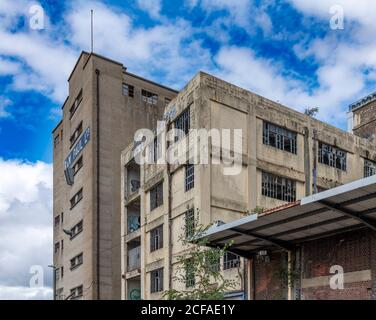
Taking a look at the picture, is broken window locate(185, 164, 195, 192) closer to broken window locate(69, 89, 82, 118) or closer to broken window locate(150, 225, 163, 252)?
broken window locate(150, 225, 163, 252)

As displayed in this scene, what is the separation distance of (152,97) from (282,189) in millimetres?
18205

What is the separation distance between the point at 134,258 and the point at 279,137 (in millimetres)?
13115

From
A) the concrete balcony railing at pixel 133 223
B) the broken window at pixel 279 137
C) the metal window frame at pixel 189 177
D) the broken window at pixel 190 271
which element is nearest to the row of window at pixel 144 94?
the concrete balcony railing at pixel 133 223

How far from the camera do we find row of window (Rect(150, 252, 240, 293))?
13.9 metres

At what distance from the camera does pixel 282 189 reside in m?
31.5

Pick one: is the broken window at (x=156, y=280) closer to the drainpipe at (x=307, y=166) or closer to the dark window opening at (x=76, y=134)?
the drainpipe at (x=307, y=166)

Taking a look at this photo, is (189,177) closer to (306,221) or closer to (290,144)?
A: (290,144)

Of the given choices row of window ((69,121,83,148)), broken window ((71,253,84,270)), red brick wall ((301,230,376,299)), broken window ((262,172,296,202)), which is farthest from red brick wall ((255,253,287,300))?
row of window ((69,121,83,148))

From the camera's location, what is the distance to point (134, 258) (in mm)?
36938

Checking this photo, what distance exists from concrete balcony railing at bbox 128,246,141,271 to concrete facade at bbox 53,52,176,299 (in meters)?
4.01

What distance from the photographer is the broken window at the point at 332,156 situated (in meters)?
34.3

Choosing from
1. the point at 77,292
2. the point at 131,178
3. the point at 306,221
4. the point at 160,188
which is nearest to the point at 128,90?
the point at 131,178
